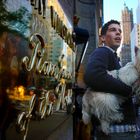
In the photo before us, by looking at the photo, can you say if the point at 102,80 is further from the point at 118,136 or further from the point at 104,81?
the point at 118,136

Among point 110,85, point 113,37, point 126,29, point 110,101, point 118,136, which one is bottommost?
point 118,136

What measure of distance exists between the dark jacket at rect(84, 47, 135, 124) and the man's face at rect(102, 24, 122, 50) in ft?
0.91

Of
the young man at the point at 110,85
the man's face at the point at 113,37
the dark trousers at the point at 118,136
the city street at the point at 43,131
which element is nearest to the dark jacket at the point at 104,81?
the young man at the point at 110,85

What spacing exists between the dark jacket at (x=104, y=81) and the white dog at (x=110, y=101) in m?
0.06

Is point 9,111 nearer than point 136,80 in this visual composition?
Yes

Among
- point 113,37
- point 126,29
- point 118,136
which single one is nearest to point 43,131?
point 118,136

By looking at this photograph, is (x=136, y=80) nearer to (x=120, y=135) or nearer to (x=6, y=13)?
(x=120, y=135)

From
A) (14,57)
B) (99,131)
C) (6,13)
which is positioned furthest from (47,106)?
(6,13)

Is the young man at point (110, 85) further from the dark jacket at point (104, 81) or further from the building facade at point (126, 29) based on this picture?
the building facade at point (126, 29)

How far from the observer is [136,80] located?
349 centimetres

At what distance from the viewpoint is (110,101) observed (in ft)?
11.1

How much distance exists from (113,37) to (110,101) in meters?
0.78

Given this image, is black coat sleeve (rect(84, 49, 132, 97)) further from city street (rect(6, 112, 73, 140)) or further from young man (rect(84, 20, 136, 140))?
city street (rect(6, 112, 73, 140))

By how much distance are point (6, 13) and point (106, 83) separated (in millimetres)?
1242
